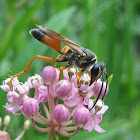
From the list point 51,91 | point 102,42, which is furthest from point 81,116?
point 102,42

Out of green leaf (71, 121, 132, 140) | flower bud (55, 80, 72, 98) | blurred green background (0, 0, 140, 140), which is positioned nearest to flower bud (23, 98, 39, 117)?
flower bud (55, 80, 72, 98)

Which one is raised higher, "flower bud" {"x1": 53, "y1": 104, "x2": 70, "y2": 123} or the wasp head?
the wasp head

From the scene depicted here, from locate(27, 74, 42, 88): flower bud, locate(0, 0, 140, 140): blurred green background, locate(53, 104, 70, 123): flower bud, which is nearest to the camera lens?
locate(53, 104, 70, 123): flower bud

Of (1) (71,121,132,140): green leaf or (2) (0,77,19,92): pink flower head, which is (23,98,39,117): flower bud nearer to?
(2) (0,77,19,92): pink flower head

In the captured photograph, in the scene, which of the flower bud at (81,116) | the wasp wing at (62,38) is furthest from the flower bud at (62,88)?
the wasp wing at (62,38)

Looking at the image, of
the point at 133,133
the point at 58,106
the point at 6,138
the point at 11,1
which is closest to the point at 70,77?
the point at 58,106

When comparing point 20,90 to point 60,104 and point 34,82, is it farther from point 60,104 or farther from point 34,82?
point 60,104

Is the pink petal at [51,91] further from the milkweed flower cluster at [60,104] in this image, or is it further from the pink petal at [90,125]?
the pink petal at [90,125]
